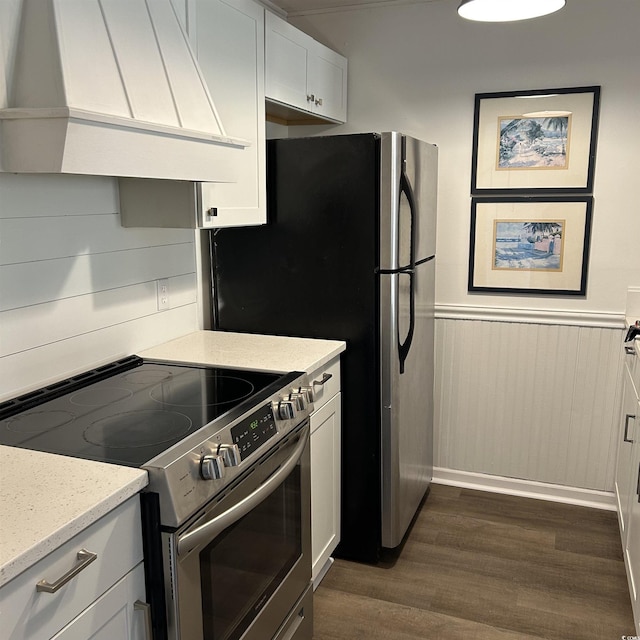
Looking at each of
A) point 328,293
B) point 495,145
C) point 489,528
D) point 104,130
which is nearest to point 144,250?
point 328,293

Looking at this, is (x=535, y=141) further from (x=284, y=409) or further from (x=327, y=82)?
(x=284, y=409)

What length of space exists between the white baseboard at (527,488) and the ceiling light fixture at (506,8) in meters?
2.22

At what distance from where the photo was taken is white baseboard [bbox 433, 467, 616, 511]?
3158 mm

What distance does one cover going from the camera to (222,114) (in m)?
2.16

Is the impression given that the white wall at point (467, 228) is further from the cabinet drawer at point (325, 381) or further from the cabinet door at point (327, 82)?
the cabinet drawer at point (325, 381)

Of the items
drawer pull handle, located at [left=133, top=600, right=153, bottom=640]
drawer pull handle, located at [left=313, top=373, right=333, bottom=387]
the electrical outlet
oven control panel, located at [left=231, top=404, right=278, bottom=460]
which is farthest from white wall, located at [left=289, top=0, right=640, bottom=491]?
drawer pull handle, located at [left=133, top=600, right=153, bottom=640]

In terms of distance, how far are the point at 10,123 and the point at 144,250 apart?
0.92 m

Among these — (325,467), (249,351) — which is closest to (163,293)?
(249,351)

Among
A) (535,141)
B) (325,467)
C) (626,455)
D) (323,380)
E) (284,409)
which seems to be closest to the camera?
(284,409)

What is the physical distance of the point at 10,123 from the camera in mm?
1399

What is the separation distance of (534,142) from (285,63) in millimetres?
1239

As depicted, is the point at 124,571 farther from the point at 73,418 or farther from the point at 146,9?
the point at 146,9

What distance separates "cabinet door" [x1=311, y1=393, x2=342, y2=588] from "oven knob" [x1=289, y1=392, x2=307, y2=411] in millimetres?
311

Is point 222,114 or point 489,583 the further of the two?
point 489,583
